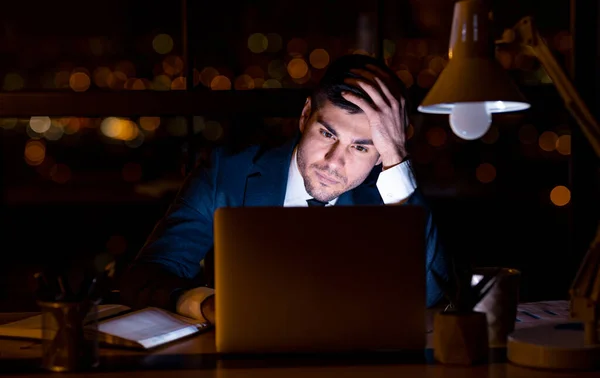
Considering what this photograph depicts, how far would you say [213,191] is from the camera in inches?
96.1

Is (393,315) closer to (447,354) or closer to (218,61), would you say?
(447,354)

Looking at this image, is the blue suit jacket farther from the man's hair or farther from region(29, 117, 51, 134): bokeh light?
region(29, 117, 51, 134): bokeh light

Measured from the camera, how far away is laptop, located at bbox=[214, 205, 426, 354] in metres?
1.27

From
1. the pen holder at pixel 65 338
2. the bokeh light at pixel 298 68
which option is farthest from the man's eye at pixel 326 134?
the bokeh light at pixel 298 68

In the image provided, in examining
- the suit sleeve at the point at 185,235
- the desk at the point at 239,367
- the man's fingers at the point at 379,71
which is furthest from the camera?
the man's fingers at the point at 379,71

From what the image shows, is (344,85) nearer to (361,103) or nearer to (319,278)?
(361,103)

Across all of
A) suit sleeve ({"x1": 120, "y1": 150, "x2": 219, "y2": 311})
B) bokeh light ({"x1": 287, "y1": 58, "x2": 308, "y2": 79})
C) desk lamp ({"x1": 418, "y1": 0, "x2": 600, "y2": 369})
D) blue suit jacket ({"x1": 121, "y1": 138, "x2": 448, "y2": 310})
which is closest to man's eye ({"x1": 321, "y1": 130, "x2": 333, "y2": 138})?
blue suit jacket ({"x1": 121, "y1": 138, "x2": 448, "y2": 310})

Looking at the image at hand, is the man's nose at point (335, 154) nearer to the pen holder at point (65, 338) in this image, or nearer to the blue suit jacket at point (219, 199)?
the blue suit jacket at point (219, 199)

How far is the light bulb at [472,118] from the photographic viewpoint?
149cm

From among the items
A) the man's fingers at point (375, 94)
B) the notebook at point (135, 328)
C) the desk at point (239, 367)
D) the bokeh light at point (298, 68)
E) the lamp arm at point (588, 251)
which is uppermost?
the bokeh light at point (298, 68)

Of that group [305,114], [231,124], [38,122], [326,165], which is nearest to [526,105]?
[326,165]

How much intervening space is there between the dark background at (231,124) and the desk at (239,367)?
191 millimetres

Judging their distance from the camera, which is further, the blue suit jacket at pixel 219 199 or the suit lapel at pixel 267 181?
the suit lapel at pixel 267 181

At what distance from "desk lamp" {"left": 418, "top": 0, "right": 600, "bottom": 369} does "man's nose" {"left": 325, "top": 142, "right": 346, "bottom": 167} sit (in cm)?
95
